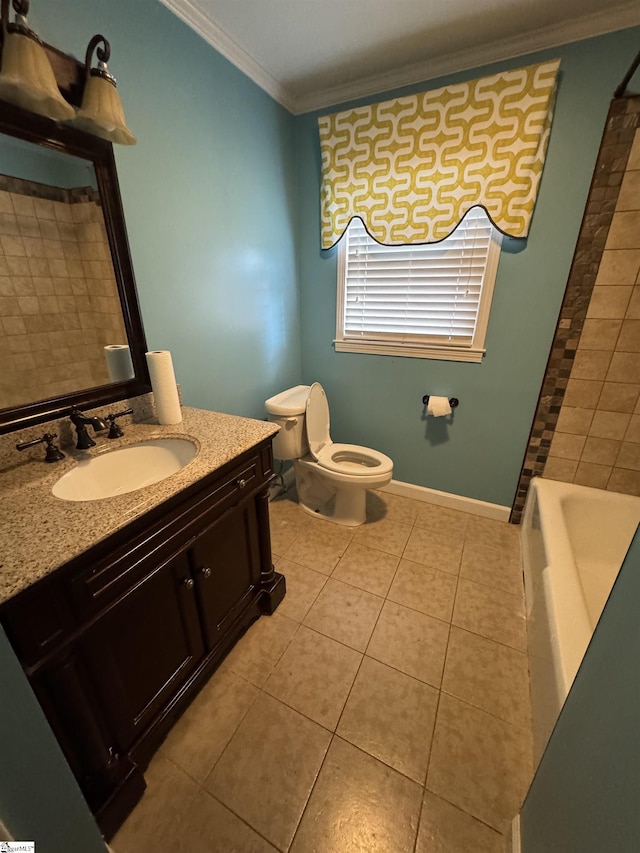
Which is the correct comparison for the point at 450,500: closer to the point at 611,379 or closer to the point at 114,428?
the point at 611,379

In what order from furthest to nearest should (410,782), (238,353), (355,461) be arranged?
(355,461) < (238,353) < (410,782)

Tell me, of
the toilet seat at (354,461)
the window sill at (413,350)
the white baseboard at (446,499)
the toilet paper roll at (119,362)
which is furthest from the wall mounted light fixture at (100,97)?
the white baseboard at (446,499)

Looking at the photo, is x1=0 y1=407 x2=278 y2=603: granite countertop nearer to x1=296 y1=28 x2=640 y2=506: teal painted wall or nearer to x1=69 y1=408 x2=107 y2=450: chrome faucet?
x1=69 y1=408 x2=107 y2=450: chrome faucet

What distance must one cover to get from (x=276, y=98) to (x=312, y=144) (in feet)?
0.92

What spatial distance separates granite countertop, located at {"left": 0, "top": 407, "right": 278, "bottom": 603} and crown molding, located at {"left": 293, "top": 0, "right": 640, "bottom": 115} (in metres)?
1.92

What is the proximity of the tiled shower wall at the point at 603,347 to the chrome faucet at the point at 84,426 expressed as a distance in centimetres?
209

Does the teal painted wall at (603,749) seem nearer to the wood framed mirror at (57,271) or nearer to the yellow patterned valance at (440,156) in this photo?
the wood framed mirror at (57,271)

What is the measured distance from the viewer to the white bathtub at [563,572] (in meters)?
1.03

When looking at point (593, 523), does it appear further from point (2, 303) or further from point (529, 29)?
point (2, 303)

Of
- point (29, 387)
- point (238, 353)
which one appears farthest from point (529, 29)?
point (29, 387)

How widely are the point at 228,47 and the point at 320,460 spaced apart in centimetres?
200

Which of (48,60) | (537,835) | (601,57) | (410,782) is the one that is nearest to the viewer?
(537,835)

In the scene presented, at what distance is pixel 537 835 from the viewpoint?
0.75 metres

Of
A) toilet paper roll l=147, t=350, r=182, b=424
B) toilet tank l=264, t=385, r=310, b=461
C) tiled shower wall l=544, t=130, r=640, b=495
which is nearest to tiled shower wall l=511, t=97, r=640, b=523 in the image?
tiled shower wall l=544, t=130, r=640, b=495
